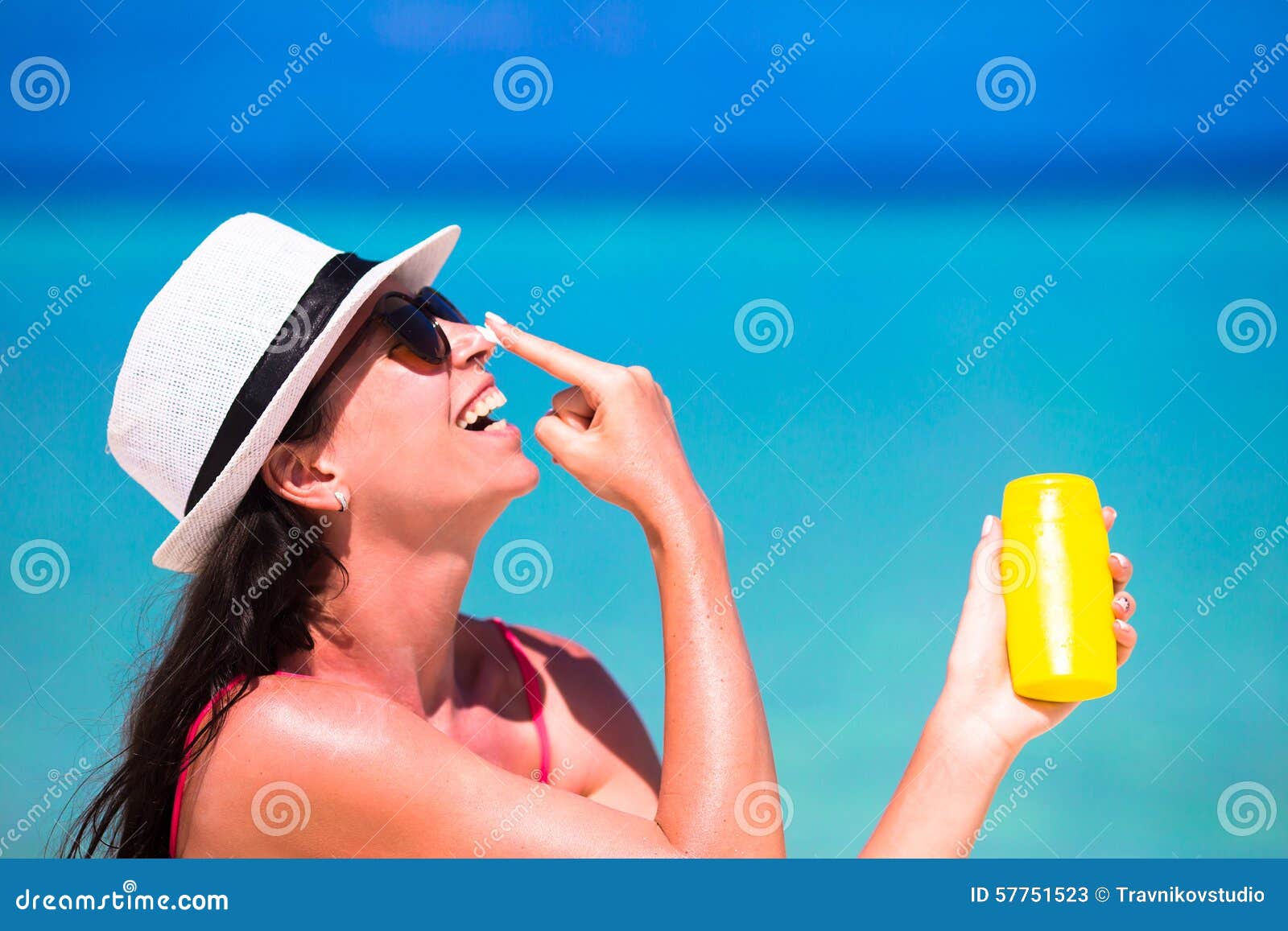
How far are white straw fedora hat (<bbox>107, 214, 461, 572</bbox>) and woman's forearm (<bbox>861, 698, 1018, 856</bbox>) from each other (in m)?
1.09

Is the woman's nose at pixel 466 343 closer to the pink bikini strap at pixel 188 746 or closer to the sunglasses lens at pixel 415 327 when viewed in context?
the sunglasses lens at pixel 415 327

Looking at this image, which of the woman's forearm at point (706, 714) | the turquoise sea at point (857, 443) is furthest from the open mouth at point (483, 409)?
the turquoise sea at point (857, 443)

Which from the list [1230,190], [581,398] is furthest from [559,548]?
[1230,190]

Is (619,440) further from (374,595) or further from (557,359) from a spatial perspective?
(374,595)

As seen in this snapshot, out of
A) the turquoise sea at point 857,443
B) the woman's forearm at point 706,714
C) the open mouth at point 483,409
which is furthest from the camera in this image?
the turquoise sea at point 857,443

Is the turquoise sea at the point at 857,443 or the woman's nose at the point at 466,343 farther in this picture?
the turquoise sea at the point at 857,443

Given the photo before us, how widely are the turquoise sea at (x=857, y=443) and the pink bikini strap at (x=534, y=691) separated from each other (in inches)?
84.0

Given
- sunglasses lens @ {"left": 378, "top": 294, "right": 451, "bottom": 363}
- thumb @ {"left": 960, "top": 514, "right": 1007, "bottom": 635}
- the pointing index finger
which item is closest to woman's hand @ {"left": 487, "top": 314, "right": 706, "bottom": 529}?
the pointing index finger

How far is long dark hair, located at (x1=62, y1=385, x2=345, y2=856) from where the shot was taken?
1.75 meters

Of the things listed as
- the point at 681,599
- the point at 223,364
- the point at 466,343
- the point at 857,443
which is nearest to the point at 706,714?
the point at 681,599

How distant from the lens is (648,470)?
173 centimetres

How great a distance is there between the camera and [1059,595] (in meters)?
1.68

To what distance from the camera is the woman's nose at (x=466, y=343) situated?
191cm

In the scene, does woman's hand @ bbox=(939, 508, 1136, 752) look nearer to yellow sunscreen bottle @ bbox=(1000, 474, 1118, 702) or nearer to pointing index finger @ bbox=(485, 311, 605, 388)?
yellow sunscreen bottle @ bbox=(1000, 474, 1118, 702)
